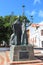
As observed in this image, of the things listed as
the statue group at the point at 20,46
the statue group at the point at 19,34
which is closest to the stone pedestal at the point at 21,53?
the statue group at the point at 20,46

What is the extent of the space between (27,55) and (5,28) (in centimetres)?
2550

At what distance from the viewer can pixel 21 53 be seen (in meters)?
12.3

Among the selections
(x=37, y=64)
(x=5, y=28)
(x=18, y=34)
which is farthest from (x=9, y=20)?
(x=37, y=64)

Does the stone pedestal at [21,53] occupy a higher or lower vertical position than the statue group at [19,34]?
lower

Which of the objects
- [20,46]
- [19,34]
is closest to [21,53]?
[20,46]

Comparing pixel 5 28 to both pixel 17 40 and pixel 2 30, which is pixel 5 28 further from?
pixel 17 40

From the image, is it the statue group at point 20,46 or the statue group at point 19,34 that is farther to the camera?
the statue group at point 19,34

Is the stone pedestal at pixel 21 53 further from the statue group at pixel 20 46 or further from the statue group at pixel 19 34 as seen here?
the statue group at pixel 19 34

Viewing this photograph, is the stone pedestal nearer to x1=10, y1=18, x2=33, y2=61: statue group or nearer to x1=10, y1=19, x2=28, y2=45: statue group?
x1=10, y1=18, x2=33, y2=61: statue group

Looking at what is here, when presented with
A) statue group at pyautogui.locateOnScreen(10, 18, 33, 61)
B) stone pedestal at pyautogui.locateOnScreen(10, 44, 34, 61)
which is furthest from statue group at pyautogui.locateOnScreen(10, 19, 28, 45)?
stone pedestal at pyautogui.locateOnScreen(10, 44, 34, 61)

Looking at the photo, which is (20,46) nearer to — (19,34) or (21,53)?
(21,53)

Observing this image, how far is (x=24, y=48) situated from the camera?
12.5m

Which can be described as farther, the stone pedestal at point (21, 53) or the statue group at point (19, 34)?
the statue group at point (19, 34)

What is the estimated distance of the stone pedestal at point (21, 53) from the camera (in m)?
12.2
